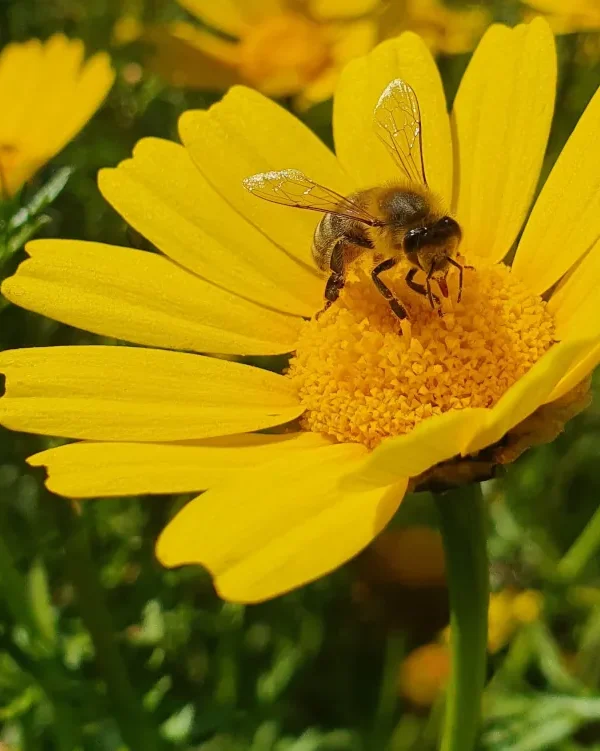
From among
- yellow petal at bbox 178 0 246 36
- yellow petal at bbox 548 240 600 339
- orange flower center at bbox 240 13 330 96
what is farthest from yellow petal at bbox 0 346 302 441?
yellow petal at bbox 178 0 246 36

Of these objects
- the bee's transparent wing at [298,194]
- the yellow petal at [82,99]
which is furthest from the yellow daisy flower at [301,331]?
the yellow petal at [82,99]

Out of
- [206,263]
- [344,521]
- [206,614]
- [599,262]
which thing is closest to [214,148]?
[206,263]

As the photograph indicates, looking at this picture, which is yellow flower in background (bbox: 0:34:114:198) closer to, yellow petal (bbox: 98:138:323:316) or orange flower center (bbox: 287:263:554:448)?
yellow petal (bbox: 98:138:323:316)

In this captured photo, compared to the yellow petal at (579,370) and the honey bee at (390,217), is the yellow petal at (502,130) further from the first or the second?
the yellow petal at (579,370)

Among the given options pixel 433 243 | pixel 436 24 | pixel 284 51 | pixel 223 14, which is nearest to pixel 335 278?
pixel 433 243

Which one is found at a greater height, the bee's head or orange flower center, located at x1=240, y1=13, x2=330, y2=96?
orange flower center, located at x1=240, y1=13, x2=330, y2=96
